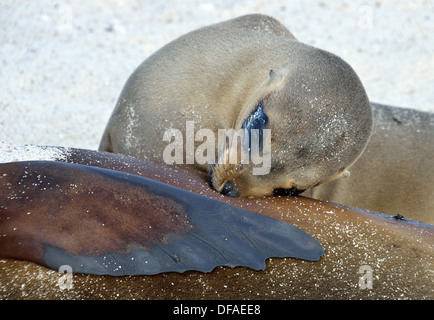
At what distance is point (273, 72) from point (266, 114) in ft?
0.88

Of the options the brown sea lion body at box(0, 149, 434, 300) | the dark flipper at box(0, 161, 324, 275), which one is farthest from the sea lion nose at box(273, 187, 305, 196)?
the dark flipper at box(0, 161, 324, 275)

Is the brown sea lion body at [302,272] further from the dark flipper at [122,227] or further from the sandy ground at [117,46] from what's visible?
the sandy ground at [117,46]

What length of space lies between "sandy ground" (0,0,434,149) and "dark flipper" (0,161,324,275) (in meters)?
2.15

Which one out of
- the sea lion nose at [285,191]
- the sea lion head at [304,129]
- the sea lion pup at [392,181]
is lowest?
the sea lion pup at [392,181]

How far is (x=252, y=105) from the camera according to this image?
9.09 ft

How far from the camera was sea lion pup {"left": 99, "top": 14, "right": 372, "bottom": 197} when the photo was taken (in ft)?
8.14

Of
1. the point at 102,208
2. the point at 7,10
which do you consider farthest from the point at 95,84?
the point at 102,208

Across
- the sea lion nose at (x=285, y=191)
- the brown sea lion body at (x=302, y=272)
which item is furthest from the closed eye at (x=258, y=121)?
the brown sea lion body at (x=302, y=272)

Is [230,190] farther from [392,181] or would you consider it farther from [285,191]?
[392,181]

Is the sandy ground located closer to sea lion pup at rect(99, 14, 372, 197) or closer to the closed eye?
sea lion pup at rect(99, 14, 372, 197)

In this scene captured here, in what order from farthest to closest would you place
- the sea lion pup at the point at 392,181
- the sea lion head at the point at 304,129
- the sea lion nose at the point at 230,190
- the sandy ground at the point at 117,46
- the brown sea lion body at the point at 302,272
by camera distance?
1. the sandy ground at the point at 117,46
2. the sea lion pup at the point at 392,181
3. the sea lion head at the point at 304,129
4. the sea lion nose at the point at 230,190
5. the brown sea lion body at the point at 302,272

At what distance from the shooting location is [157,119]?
122 inches

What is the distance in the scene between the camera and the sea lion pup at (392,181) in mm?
3594
